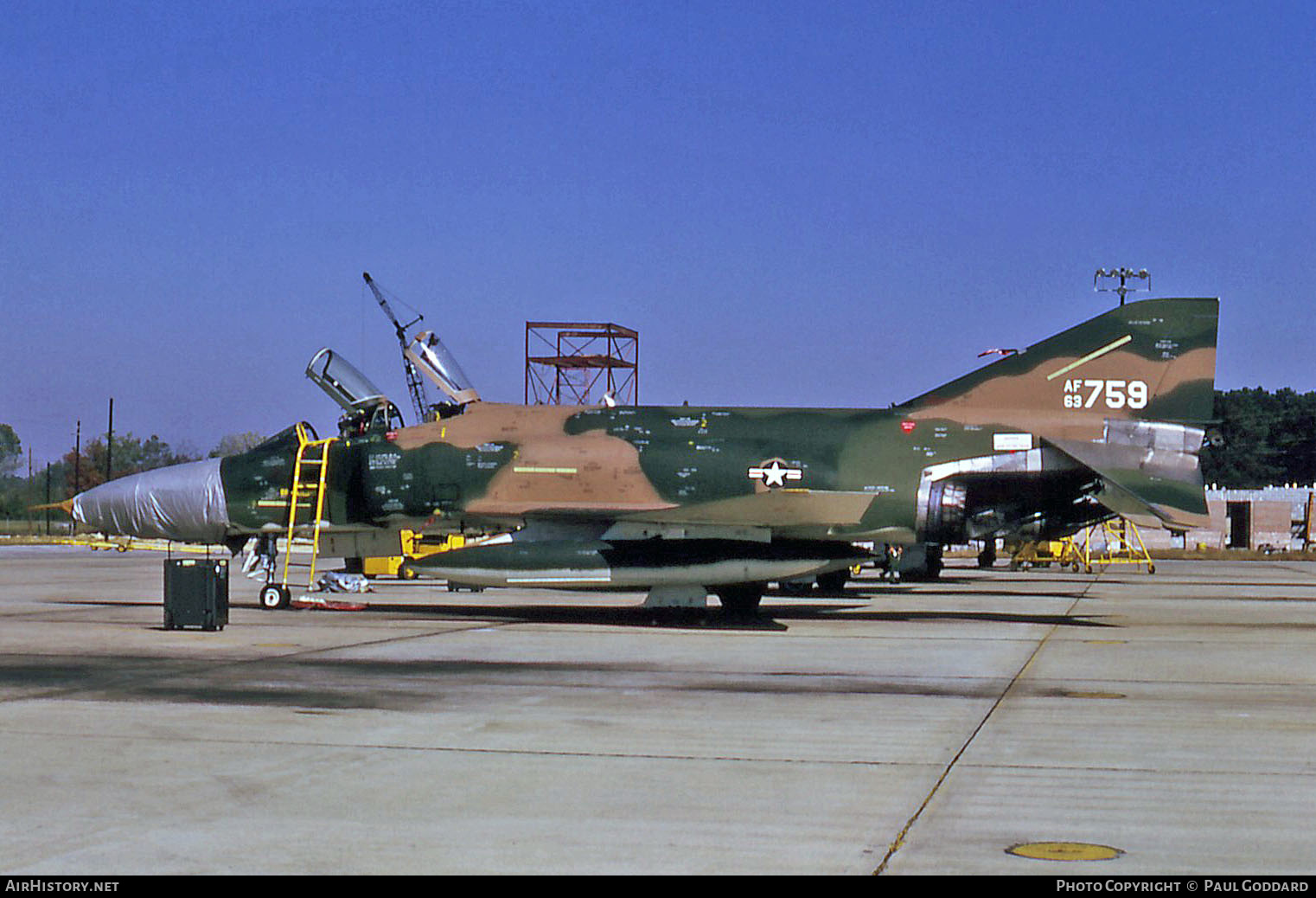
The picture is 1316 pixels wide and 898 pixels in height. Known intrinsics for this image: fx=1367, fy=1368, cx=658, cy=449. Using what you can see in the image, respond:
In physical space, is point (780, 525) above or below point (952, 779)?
above

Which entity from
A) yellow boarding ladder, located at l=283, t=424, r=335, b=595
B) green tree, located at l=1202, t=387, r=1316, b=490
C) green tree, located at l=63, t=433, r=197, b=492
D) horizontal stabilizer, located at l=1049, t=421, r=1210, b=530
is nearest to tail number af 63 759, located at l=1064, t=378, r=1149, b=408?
horizontal stabilizer, located at l=1049, t=421, r=1210, b=530

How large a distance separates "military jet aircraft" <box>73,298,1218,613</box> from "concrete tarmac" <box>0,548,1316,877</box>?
6.22 ft

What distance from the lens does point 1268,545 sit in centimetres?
7406

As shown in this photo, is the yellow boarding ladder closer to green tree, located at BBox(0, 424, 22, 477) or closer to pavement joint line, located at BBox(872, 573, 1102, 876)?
pavement joint line, located at BBox(872, 573, 1102, 876)

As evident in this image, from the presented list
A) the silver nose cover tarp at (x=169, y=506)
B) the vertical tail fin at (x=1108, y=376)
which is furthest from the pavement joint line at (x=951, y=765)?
the silver nose cover tarp at (x=169, y=506)

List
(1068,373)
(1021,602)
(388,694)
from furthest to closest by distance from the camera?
(1021,602), (1068,373), (388,694)

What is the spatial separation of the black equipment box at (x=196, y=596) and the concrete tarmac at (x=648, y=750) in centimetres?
50

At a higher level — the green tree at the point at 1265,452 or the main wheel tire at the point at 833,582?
the green tree at the point at 1265,452

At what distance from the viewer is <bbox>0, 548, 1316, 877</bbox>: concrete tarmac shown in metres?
6.05

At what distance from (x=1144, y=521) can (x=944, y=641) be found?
12.2 feet

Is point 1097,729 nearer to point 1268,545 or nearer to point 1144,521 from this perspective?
point 1144,521

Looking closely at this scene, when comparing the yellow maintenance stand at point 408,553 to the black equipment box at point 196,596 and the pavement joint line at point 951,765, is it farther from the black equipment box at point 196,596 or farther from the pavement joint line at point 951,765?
the pavement joint line at point 951,765

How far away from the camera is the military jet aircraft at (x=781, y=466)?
1916 centimetres
